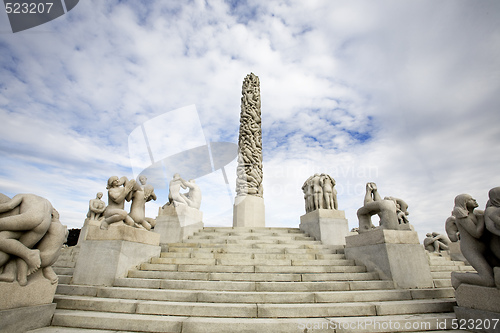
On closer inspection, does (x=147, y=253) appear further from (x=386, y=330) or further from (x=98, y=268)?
(x=386, y=330)

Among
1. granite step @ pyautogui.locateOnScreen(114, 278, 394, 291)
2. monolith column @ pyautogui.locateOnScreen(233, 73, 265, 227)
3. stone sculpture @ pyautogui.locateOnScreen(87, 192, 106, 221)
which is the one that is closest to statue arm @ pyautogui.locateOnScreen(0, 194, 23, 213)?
granite step @ pyautogui.locateOnScreen(114, 278, 394, 291)

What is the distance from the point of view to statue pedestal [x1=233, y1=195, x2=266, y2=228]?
1391 cm

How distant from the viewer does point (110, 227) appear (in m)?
5.63

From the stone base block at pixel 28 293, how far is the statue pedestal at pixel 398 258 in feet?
20.9

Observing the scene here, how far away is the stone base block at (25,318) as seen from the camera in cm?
293

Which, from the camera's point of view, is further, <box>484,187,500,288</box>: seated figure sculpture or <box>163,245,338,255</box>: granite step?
<box>163,245,338,255</box>: granite step

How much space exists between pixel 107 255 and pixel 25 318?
2.21 meters

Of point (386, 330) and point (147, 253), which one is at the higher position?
point (147, 253)

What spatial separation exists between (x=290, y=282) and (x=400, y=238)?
9.59ft

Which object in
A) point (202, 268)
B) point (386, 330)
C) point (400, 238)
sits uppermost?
point (400, 238)

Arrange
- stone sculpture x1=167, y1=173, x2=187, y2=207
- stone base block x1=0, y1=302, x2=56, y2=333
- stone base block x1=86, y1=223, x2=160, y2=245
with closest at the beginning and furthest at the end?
stone base block x1=0, y1=302, x2=56, y2=333, stone base block x1=86, y1=223, x2=160, y2=245, stone sculpture x1=167, y1=173, x2=187, y2=207

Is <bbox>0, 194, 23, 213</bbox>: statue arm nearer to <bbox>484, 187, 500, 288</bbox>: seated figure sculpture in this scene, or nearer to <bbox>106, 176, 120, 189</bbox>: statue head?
<bbox>106, 176, 120, 189</bbox>: statue head

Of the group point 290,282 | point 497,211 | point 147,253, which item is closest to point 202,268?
point 147,253

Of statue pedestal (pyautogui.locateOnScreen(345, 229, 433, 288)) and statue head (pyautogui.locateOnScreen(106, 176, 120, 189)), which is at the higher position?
statue head (pyautogui.locateOnScreen(106, 176, 120, 189))
